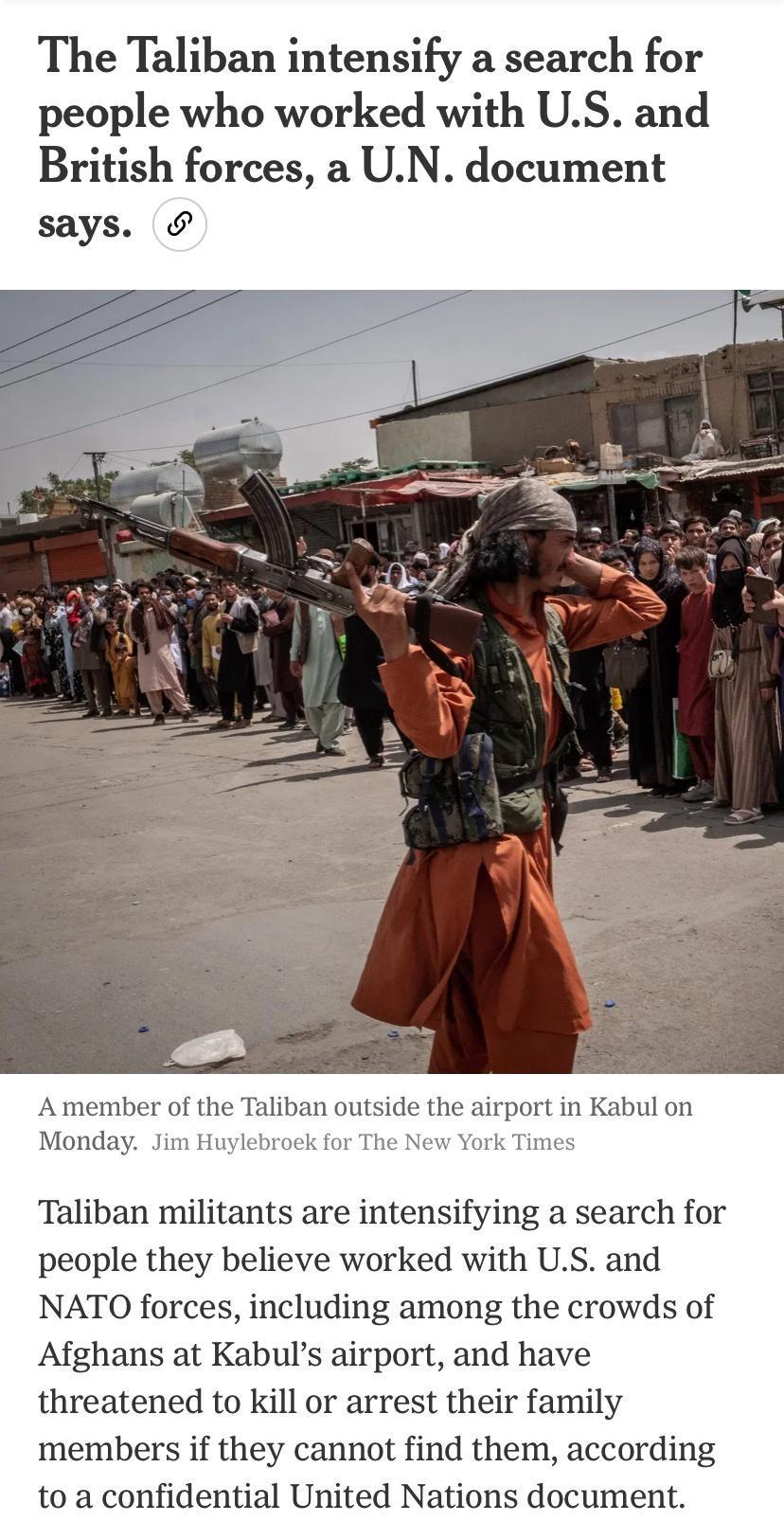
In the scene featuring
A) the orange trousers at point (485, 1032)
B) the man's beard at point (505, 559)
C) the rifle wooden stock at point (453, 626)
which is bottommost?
the orange trousers at point (485, 1032)

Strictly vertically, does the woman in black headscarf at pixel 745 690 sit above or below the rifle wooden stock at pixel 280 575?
below

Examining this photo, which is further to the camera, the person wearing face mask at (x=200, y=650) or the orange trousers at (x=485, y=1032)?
the person wearing face mask at (x=200, y=650)

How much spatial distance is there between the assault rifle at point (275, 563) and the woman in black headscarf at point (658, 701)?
12.5ft

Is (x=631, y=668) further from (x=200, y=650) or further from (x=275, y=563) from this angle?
(x=200, y=650)

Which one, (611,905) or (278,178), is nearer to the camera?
(278,178)

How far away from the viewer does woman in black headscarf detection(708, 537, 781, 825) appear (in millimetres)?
7016

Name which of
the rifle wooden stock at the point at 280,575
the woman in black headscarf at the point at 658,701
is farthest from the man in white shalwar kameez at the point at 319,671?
the rifle wooden stock at the point at 280,575

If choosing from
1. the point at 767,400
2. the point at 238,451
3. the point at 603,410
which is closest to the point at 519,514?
the point at 238,451

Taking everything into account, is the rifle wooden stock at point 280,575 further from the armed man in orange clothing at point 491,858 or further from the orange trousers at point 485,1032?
the orange trousers at point 485,1032

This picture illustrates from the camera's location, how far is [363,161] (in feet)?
11.4

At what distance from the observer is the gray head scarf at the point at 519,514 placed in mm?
2789
